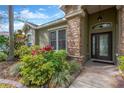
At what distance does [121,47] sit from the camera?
267 inches

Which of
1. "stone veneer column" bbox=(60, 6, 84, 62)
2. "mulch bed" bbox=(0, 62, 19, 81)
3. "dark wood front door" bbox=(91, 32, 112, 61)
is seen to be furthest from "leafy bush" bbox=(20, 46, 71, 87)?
"dark wood front door" bbox=(91, 32, 112, 61)

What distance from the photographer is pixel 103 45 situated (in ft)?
32.3

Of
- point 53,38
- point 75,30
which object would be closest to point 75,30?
point 75,30

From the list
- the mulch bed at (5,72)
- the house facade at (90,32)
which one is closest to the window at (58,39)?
the house facade at (90,32)

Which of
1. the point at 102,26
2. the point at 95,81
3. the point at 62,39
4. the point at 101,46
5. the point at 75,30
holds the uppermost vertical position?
the point at 102,26

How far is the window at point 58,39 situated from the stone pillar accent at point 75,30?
1826mm

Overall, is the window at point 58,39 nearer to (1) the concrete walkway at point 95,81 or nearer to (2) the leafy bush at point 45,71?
(2) the leafy bush at point 45,71

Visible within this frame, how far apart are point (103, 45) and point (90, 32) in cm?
118

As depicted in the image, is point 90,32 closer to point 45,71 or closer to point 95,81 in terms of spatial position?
point 95,81

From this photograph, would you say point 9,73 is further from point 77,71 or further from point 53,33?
point 53,33

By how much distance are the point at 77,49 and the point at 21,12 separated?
571 cm

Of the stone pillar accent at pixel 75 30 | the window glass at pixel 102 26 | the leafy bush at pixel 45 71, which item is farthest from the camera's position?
the window glass at pixel 102 26

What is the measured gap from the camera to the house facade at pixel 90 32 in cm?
838
